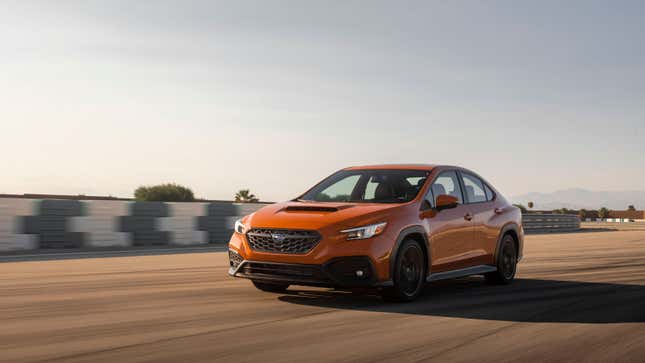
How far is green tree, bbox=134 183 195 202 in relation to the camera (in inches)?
1390

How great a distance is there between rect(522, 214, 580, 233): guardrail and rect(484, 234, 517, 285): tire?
21510 millimetres

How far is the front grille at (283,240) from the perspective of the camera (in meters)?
8.01

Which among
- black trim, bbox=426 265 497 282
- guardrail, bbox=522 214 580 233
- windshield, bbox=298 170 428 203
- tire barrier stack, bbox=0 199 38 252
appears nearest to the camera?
black trim, bbox=426 265 497 282

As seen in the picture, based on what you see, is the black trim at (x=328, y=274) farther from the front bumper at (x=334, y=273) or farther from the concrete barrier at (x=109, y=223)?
the concrete barrier at (x=109, y=223)

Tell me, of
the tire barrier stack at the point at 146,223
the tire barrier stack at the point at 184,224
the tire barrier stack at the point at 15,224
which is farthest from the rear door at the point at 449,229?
the tire barrier stack at the point at 184,224

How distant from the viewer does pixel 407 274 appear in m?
8.48

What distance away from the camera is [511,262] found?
36.4 ft

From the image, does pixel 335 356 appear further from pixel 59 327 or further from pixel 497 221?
pixel 497 221

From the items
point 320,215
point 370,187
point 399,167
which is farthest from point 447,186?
point 320,215

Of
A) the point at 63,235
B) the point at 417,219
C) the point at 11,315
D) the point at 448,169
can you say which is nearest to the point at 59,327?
the point at 11,315

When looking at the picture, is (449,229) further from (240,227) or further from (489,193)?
(240,227)

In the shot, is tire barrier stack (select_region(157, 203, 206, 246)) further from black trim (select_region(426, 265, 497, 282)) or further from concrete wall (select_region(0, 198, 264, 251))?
black trim (select_region(426, 265, 497, 282))

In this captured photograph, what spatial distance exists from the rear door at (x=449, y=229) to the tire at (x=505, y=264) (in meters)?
0.98

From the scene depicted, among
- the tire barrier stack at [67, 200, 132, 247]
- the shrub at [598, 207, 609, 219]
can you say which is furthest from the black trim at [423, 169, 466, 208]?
the shrub at [598, 207, 609, 219]
